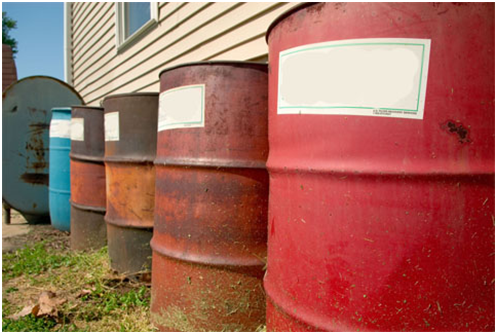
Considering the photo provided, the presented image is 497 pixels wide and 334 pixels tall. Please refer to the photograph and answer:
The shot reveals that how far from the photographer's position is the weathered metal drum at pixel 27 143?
15.7 feet

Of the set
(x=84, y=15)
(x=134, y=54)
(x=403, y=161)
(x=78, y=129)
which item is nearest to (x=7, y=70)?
A: (x=84, y=15)

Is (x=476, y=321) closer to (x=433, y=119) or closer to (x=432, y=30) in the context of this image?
(x=433, y=119)

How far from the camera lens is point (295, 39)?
1157 millimetres

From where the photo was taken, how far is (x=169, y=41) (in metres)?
4.32

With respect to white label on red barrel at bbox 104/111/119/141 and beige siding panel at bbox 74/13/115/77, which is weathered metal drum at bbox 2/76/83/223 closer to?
beige siding panel at bbox 74/13/115/77

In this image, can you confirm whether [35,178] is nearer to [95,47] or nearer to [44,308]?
[44,308]

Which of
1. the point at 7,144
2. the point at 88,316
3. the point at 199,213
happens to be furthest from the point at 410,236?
the point at 7,144

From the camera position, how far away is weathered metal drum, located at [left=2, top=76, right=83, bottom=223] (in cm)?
477

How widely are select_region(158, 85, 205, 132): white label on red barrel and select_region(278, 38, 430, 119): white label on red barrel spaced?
76 centimetres

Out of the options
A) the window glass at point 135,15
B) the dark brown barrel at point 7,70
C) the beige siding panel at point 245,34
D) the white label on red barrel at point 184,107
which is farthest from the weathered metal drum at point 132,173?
the dark brown barrel at point 7,70

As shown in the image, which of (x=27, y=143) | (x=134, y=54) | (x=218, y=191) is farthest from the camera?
(x=134, y=54)

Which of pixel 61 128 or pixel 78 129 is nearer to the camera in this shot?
pixel 78 129

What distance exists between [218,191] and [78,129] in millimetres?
2338

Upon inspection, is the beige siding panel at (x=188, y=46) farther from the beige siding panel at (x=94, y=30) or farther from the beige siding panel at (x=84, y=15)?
the beige siding panel at (x=84, y=15)
